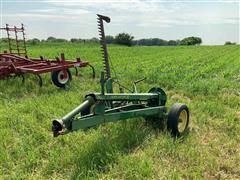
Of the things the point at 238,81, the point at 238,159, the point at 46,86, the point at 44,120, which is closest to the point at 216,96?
the point at 238,81

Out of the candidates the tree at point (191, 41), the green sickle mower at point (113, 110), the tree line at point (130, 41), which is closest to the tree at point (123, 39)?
the tree line at point (130, 41)

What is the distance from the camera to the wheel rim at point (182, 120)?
4480 millimetres

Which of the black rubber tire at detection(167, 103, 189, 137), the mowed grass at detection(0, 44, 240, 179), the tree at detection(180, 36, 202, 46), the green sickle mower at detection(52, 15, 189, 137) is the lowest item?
the mowed grass at detection(0, 44, 240, 179)

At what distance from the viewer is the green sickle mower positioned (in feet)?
10.7

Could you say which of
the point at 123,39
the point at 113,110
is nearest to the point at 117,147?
the point at 113,110

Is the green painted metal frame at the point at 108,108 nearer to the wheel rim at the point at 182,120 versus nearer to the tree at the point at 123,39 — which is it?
the wheel rim at the point at 182,120

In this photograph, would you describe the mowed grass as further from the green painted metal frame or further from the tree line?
the tree line

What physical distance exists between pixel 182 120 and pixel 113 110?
1.22 metres

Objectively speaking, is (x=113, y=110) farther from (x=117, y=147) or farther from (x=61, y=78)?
(x=61, y=78)


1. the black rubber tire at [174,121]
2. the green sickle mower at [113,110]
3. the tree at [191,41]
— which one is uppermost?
the tree at [191,41]

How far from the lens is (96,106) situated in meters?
3.57

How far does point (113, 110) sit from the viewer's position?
399cm

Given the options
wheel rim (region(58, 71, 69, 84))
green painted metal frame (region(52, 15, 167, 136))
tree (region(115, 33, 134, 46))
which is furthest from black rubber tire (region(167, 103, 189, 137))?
tree (region(115, 33, 134, 46))

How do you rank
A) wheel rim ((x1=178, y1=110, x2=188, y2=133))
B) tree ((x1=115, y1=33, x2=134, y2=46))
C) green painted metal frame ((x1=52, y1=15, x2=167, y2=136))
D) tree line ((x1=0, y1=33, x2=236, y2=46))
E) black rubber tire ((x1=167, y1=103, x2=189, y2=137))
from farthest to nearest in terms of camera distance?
tree ((x1=115, y1=33, x2=134, y2=46)) → tree line ((x1=0, y1=33, x2=236, y2=46)) → wheel rim ((x1=178, y1=110, x2=188, y2=133)) → black rubber tire ((x1=167, y1=103, x2=189, y2=137)) → green painted metal frame ((x1=52, y1=15, x2=167, y2=136))
